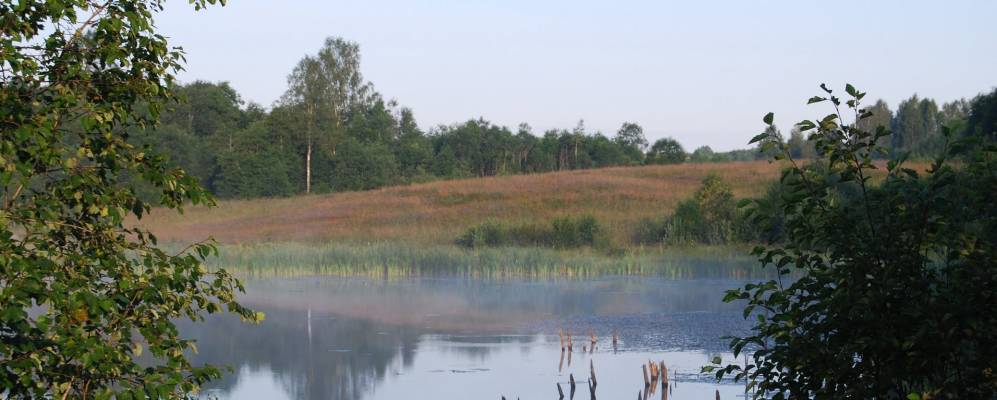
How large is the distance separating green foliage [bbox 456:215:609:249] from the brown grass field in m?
1.35

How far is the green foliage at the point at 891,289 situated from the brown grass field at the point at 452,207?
103 feet

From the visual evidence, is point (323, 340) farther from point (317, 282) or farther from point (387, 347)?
point (317, 282)

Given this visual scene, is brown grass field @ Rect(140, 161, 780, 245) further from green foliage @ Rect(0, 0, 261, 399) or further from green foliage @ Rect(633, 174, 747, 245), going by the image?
green foliage @ Rect(0, 0, 261, 399)

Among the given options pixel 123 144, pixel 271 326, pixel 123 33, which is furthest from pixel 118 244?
pixel 271 326

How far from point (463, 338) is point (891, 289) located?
13.9 metres

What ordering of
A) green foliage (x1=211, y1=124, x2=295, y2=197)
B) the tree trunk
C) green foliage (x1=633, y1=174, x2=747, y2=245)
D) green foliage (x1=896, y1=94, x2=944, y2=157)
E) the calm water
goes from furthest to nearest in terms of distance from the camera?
green foliage (x1=896, y1=94, x2=944, y2=157)
the tree trunk
green foliage (x1=211, y1=124, x2=295, y2=197)
green foliage (x1=633, y1=174, x2=747, y2=245)
the calm water

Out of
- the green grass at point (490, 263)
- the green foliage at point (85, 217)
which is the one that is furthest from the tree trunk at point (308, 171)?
the green foliage at point (85, 217)

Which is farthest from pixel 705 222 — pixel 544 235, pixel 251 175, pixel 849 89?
pixel 251 175

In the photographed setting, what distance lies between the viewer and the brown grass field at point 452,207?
40.7 metres

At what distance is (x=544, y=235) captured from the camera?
3556cm

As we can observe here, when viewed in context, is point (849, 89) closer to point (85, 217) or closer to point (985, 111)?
point (85, 217)

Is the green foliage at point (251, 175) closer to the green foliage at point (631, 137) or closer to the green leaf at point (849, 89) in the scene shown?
the green foliage at point (631, 137)

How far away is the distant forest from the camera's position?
6259 cm

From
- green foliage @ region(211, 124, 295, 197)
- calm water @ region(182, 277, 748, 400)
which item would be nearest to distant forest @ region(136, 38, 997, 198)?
green foliage @ region(211, 124, 295, 197)
